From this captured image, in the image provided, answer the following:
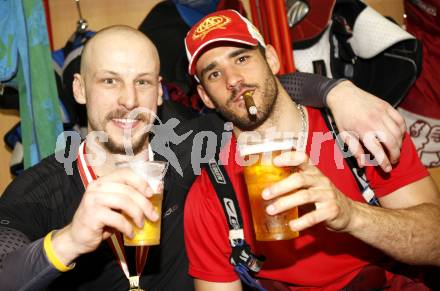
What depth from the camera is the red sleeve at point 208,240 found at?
1742 mm

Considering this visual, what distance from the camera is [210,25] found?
1882 millimetres

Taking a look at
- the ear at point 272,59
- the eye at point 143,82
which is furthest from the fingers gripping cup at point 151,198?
the ear at point 272,59

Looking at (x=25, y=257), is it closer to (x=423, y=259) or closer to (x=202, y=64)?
(x=202, y=64)

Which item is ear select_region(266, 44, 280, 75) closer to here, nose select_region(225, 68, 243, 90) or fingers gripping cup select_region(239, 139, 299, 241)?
nose select_region(225, 68, 243, 90)

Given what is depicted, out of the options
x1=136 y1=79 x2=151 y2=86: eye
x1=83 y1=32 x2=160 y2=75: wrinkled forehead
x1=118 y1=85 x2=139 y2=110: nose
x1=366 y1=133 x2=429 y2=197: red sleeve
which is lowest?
x1=366 y1=133 x2=429 y2=197: red sleeve

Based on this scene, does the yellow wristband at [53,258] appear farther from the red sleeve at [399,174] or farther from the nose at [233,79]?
the red sleeve at [399,174]

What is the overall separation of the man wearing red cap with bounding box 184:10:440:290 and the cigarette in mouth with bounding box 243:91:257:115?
33mm

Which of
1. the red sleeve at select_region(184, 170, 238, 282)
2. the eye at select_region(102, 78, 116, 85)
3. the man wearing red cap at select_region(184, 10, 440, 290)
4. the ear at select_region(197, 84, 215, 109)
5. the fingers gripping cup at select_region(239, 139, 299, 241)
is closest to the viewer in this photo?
the fingers gripping cup at select_region(239, 139, 299, 241)

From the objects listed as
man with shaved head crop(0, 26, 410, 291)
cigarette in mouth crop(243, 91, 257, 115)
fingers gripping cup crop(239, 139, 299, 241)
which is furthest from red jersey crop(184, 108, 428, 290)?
A: fingers gripping cup crop(239, 139, 299, 241)

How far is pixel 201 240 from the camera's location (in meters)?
1.77

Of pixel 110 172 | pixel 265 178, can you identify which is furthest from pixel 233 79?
pixel 265 178

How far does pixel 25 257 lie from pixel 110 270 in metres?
0.57

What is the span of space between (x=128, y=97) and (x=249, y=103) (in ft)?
1.60

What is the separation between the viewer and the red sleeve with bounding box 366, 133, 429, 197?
1632mm
